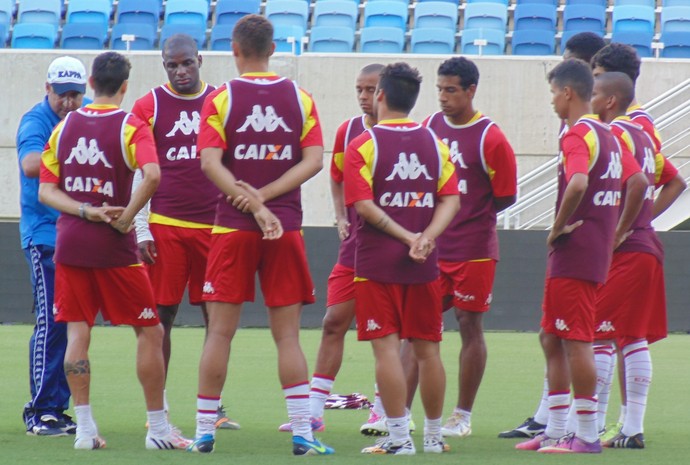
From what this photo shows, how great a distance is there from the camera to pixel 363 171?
224 inches

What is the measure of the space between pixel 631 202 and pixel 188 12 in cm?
1404

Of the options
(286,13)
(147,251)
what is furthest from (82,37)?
(147,251)

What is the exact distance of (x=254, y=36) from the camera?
573cm

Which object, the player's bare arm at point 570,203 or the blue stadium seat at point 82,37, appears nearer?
the player's bare arm at point 570,203

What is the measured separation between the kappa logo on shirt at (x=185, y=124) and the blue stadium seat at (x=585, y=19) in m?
13.0

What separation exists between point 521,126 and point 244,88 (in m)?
11.6

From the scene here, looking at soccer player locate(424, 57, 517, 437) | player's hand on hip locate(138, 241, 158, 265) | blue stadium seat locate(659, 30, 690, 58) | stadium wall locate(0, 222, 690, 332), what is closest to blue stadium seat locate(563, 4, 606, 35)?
blue stadium seat locate(659, 30, 690, 58)

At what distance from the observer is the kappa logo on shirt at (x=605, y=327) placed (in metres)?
6.32

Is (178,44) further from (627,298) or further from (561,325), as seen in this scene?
(627,298)

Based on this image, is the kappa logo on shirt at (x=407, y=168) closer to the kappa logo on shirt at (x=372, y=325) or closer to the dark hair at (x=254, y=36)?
the kappa logo on shirt at (x=372, y=325)

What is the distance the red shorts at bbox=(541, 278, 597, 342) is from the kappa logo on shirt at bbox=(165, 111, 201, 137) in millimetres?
2130

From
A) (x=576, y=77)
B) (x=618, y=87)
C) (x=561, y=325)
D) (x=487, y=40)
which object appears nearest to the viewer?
(x=561, y=325)

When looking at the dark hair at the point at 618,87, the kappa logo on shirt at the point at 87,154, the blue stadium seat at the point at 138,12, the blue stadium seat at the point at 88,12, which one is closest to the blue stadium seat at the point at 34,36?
the blue stadium seat at the point at 88,12

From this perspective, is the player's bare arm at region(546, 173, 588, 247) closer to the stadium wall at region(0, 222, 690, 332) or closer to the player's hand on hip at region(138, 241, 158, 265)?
the player's hand on hip at region(138, 241, 158, 265)
